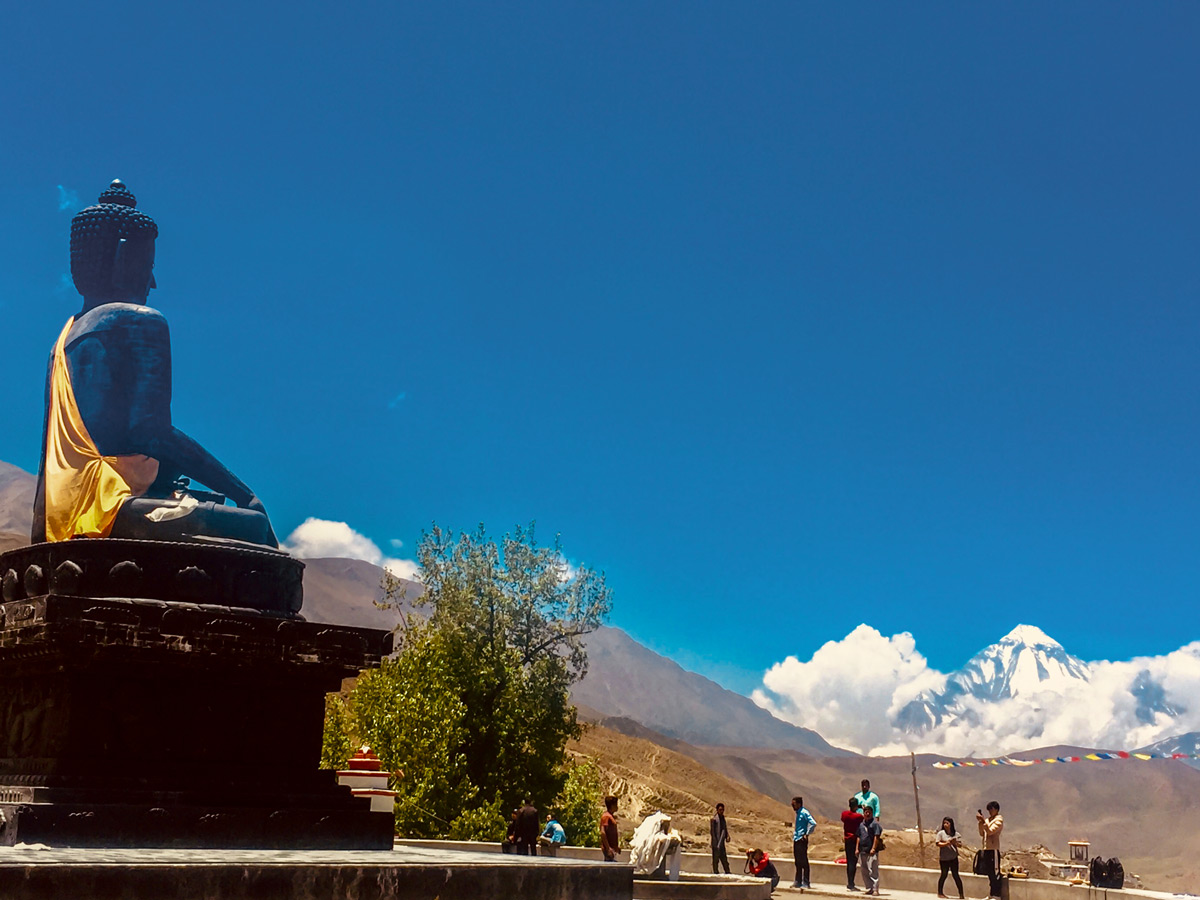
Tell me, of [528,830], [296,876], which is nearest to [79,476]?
[296,876]

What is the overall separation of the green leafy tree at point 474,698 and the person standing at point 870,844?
1048 centimetres

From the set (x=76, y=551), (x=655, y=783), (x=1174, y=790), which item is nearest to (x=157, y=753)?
(x=76, y=551)

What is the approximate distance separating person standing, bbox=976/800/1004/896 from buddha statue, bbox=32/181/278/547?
12364 mm

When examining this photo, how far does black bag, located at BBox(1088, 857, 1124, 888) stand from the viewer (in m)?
20.7

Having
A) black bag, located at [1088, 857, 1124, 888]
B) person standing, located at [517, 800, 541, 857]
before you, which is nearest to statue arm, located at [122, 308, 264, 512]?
person standing, located at [517, 800, 541, 857]

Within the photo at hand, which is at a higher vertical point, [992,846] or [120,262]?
[120,262]

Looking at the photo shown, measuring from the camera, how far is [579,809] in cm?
3152

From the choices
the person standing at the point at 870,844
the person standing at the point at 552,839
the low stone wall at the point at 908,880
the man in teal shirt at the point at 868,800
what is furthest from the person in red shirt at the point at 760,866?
the person standing at the point at 552,839

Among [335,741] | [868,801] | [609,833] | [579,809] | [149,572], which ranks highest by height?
[149,572]

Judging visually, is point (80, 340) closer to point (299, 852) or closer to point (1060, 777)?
point (299, 852)

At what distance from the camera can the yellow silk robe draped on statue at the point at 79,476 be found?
13.9m

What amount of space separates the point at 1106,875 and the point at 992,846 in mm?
2785

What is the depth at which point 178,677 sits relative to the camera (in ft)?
36.2

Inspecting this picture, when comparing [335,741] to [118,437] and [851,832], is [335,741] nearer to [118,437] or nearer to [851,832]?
[851,832]
